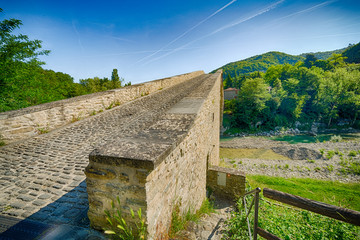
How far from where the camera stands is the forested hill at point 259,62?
8156 cm

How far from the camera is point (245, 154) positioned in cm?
1841

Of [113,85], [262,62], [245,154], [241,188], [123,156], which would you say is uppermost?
[262,62]

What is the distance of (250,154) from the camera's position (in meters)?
18.4

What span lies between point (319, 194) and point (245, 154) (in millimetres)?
8572

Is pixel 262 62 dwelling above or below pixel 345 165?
above

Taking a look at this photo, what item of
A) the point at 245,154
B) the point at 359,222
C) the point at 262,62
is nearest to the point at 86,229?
the point at 359,222

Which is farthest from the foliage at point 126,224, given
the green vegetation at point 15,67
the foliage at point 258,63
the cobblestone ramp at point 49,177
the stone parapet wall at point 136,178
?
the foliage at point 258,63

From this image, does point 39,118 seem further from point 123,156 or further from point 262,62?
point 262,62

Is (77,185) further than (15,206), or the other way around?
(77,185)

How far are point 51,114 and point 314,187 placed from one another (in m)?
15.9

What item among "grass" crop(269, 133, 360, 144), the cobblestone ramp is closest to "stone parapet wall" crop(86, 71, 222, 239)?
the cobblestone ramp

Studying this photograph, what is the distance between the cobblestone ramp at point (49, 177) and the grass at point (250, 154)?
15.9 meters

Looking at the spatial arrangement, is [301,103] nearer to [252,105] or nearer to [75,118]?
[252,105]

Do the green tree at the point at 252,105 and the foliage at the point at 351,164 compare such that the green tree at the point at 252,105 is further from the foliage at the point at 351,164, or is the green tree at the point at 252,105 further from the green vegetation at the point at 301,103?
the foliage at the point at 351,164
